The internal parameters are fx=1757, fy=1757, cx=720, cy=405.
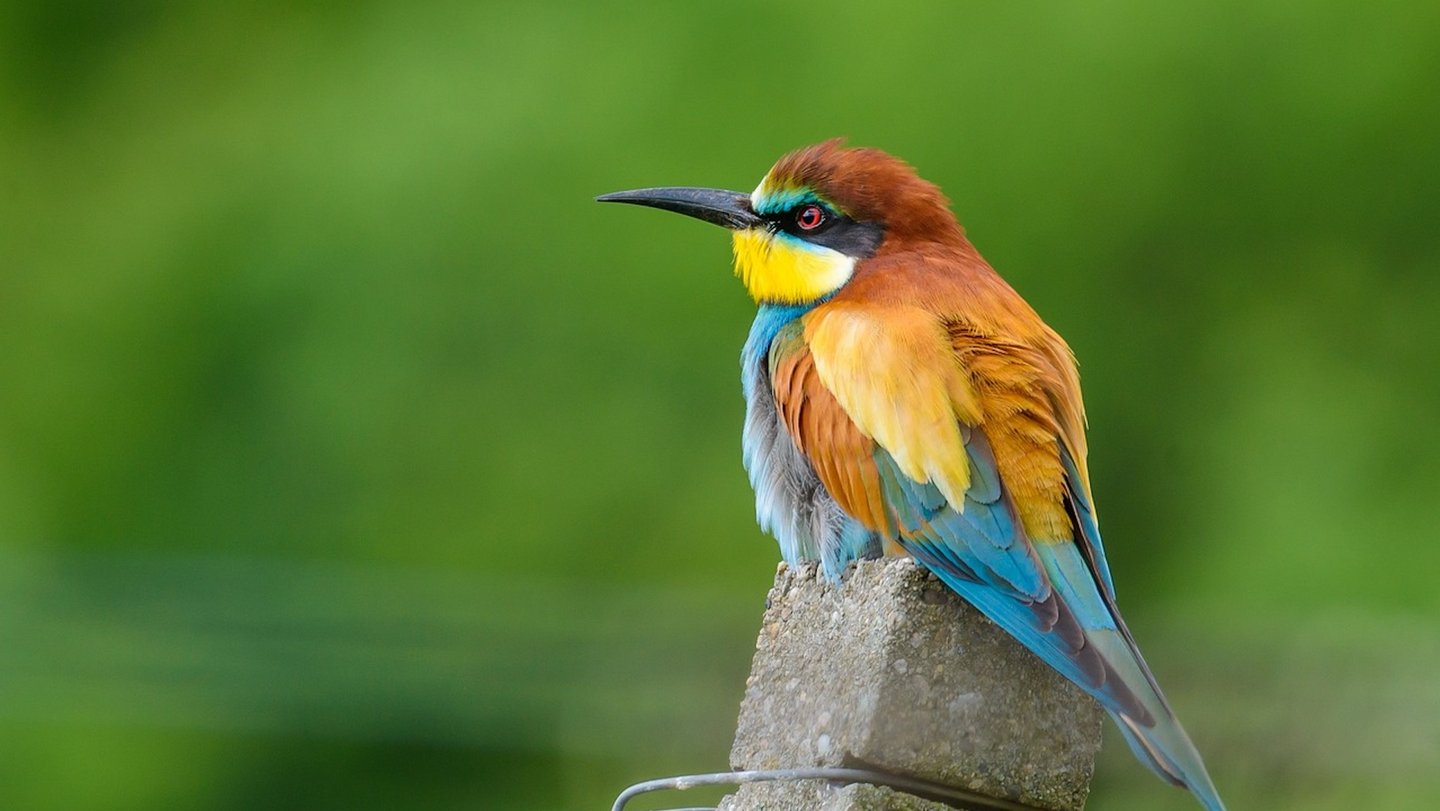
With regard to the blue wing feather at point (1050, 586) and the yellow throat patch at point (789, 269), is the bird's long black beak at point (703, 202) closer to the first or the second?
the yellow throat patch at point (789, 269)

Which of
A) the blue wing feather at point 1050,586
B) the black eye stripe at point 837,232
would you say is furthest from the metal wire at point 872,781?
the black eye stripe at point 837,232

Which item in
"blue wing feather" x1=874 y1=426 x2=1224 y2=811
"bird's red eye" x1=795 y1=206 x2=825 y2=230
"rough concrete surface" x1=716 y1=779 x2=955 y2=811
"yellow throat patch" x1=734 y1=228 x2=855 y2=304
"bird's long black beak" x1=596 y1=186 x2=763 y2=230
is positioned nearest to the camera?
"rough concrete surface" x1=716 y1=779 x2=955 y2=811

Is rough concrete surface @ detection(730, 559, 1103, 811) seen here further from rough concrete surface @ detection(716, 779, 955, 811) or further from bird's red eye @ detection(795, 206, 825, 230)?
bird's red eye @ detection(795, 206, 825, 230)

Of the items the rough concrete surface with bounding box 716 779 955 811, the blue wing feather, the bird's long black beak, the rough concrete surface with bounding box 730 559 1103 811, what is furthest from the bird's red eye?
the rough concrete surface with bounding box 716 779 955 811

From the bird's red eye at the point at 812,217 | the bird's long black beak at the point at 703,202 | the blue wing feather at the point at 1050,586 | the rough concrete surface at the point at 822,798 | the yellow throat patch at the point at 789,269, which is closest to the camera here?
the rough concrete surface at the point at 822,798

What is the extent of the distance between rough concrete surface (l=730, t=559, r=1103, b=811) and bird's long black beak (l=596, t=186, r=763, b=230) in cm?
142

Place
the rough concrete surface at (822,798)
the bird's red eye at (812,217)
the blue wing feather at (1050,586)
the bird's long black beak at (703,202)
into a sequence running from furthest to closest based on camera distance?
the bird's long black beak at (703,202)
the bird's red eye at (812,217)
the blue wing feather at (1050,586)
the rough concrete surface at (822,798)

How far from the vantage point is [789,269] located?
9.51 feet

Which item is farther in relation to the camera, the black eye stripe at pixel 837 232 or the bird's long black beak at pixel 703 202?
the bird's long black beak at pixel 703 202

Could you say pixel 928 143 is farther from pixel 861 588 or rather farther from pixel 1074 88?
pixel 861 588

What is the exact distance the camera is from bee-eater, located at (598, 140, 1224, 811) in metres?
1.89

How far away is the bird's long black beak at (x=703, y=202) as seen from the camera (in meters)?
3.15

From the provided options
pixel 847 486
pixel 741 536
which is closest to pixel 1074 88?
pixel 741 536

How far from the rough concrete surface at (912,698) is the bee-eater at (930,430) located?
0.04m
